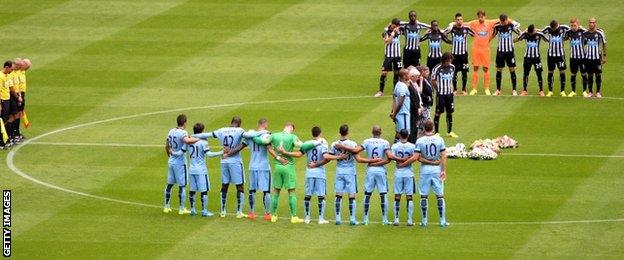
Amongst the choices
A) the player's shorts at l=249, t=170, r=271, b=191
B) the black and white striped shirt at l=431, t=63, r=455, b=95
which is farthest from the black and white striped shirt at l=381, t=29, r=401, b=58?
the player's shorts at l=249, t=170, r=271, b=191

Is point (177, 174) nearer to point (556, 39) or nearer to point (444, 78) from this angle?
point (444, 78)

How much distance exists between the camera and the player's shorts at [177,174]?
29.5 meters

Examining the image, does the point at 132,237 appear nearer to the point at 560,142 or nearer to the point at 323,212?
the point at 323,212

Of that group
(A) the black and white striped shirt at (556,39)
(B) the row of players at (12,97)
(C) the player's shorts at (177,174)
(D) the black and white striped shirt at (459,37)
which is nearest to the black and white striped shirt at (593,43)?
(A) the black and white striped shirt at (556,39)

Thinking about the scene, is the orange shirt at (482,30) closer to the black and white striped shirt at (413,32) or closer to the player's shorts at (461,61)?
the player's shorts at (461,61)

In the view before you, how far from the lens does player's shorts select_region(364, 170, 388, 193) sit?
28.7m

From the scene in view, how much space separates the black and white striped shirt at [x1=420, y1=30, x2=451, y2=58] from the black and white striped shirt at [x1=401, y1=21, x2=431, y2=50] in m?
0.48

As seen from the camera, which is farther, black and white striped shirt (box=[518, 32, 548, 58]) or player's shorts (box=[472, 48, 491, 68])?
player's shorts (box=[472, 48, 491, 68])

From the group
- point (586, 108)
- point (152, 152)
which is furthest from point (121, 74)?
point (586, 108)

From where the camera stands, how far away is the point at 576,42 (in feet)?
128

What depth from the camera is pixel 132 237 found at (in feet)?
91.9

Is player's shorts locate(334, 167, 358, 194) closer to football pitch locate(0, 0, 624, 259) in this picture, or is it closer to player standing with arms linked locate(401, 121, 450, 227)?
football pitch locate(0, 0, 624, 259)

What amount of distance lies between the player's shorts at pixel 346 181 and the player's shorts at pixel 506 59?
38.8 feet

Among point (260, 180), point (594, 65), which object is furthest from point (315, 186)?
point (594, 65)
